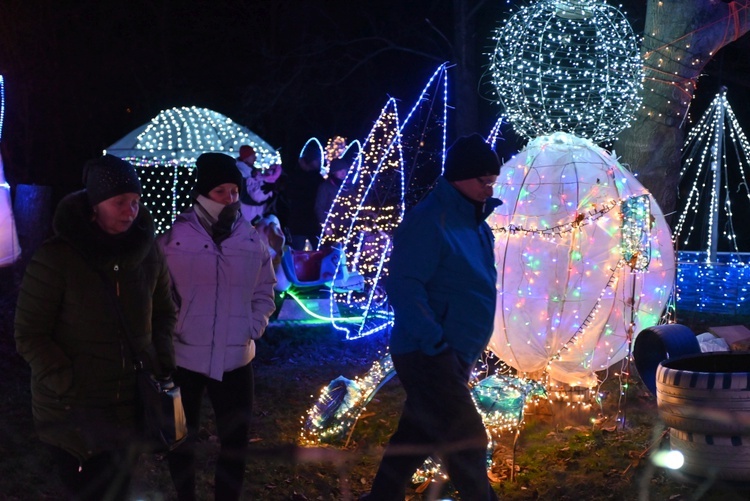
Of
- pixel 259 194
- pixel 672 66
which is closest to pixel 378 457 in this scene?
pixel 259 194

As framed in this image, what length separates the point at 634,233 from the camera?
276 inches

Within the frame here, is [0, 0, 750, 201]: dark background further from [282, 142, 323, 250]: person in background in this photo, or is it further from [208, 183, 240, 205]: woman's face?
[208, 183, 240, 205]: woman's face

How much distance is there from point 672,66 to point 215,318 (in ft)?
23.2

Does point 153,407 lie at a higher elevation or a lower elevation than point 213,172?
lower

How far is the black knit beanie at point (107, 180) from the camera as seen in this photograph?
13.1 ft

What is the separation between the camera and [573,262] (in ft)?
23.1

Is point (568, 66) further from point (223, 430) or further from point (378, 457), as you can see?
point (223, 430)

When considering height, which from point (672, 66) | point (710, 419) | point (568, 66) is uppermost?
point (672, 66)

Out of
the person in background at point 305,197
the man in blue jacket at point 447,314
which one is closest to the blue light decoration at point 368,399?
the man in blue jacket at point 447,314

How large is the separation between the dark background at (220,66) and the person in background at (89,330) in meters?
18.3

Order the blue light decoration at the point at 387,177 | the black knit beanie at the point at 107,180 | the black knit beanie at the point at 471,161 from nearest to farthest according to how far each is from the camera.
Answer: the black knit beanie at the point at 107,180
the black knit beanie at the point at 471,161
the blue light decoration at the point at 387,177

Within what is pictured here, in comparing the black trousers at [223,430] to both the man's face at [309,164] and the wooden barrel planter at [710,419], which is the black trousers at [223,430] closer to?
the wooden barrel planter at [710,419]

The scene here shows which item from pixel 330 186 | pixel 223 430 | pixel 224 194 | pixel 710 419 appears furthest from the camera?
pixel 330 186

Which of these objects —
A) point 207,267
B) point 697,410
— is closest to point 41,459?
point 207,267
